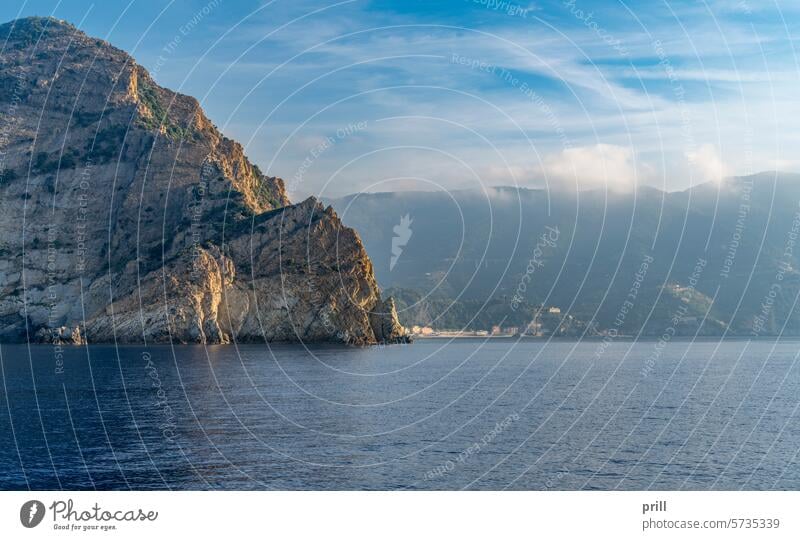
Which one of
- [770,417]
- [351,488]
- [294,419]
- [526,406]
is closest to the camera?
[351,488]

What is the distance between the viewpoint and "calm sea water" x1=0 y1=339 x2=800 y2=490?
2459 inches

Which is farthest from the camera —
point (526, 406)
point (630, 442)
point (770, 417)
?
point (526, 406)

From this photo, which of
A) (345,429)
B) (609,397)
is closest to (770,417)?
(609,397)

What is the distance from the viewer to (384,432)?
8325 centimetres

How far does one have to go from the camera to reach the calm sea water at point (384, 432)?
2459 inches

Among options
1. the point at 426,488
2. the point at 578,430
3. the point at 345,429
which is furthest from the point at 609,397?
the point at 426,488
